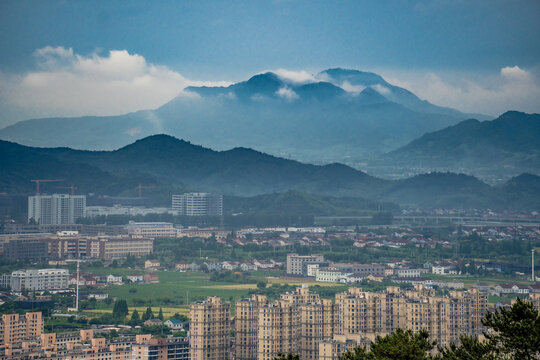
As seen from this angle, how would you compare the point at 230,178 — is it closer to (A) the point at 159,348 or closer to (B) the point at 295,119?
Result: (B) the point at 295,119

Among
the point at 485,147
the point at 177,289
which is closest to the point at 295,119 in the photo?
the point at 485,147

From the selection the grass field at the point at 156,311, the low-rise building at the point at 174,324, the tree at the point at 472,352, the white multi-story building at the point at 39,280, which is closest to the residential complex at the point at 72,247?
the white multi-story building at the point at 39,280

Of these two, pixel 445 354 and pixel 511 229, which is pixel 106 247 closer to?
pixel 511 229

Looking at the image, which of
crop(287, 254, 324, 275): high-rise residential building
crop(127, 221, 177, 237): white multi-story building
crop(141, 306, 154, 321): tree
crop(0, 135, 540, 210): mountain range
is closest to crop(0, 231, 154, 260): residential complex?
crop(127, 221, 177, 237): white multi-story building

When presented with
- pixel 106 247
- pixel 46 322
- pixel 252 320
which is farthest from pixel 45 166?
pixel 252 320

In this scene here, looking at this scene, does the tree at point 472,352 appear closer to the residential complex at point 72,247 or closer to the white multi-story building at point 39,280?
the white multi-story building at point 39,280
